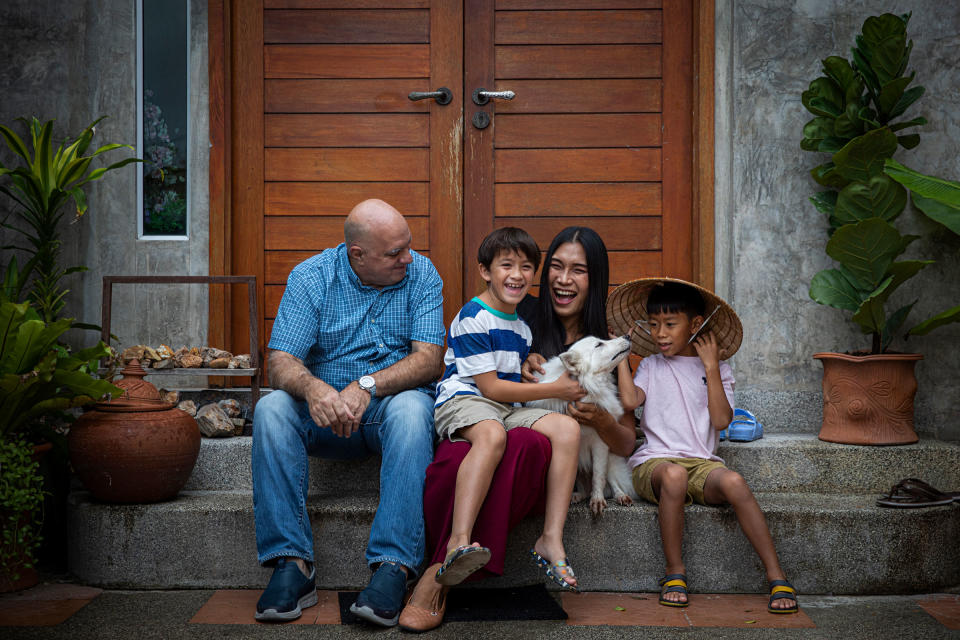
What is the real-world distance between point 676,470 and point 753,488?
2.36 ft

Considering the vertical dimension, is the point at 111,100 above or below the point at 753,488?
above

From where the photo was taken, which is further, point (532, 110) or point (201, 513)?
point (532, 110)

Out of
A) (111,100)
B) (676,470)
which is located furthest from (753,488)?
(111,100)

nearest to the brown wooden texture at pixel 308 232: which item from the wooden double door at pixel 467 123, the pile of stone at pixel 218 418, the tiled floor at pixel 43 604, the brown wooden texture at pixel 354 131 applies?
the wooden double door at pixel 467 123

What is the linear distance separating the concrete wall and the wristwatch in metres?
1.84

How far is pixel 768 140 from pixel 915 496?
70.9 inches

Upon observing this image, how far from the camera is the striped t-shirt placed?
2844mm

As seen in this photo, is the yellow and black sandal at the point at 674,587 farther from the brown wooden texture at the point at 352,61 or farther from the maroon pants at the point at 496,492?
the brown wooden texture at the point at 352,61

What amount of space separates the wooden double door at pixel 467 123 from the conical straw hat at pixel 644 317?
34.7 inches

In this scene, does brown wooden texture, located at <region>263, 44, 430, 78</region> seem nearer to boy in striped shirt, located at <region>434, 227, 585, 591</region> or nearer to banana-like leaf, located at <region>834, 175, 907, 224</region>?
boy in striped shirt, located at <region>434, 227, 585, 591</region>

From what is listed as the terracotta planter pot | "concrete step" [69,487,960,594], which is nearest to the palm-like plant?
"concrete step" [69,487,960,594]

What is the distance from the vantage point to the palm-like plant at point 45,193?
11.5 feet

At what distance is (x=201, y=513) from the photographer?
9.61ft

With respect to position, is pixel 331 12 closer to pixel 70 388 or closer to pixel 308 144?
pixel 308 144
